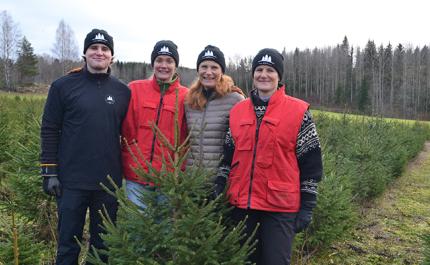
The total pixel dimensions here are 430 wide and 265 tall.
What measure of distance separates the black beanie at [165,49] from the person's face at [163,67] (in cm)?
4

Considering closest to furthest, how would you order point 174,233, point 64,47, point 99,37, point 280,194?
1. point 174,233
2. point 280,194
3. point 99,37
4. point 64,47

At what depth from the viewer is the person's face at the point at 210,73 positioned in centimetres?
380

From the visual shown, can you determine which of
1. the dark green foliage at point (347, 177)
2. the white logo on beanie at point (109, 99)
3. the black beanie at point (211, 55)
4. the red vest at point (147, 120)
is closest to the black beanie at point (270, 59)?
the black beanie at point (211, 55)

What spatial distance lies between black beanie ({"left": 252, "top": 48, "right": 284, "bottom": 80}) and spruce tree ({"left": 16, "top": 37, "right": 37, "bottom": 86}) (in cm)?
6531

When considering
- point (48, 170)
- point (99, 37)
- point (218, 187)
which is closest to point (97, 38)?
point (99, 37)

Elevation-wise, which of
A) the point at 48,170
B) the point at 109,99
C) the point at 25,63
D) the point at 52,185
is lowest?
the point at 52,185

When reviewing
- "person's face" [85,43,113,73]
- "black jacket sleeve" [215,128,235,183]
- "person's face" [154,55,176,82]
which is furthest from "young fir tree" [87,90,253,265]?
"person's face" [85,43,113,73]

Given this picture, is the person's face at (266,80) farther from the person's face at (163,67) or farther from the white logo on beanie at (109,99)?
the white logo on beanie at (109,99)

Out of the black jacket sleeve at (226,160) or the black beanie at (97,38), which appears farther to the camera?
the black beanie at (97,38)

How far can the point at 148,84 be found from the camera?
408 cm

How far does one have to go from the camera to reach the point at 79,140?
3818mm

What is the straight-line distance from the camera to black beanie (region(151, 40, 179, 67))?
394 cm

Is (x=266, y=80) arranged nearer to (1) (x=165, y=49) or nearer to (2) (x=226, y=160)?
(2) (x=226, y=160)

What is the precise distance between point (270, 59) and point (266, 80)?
20 cm
